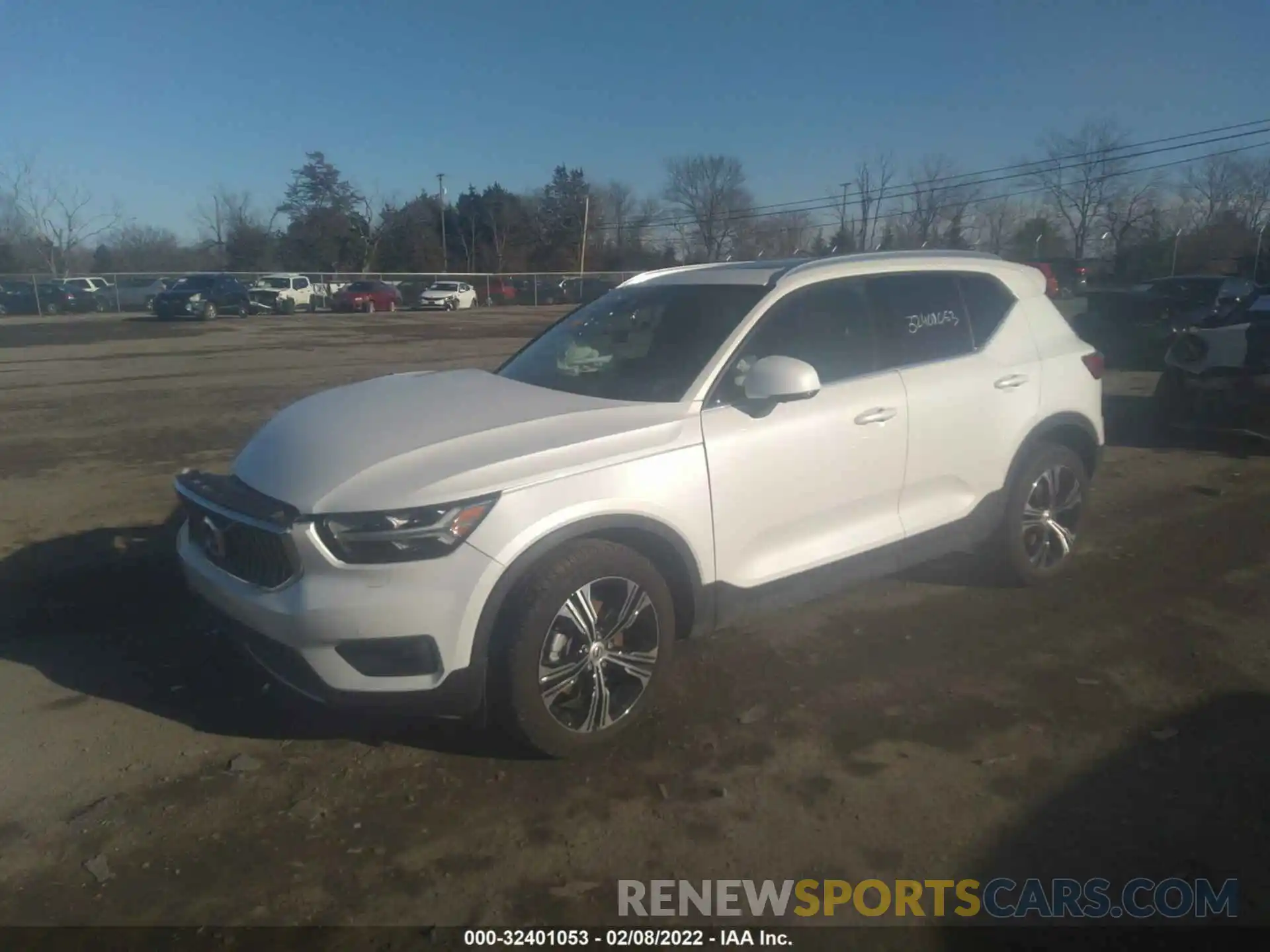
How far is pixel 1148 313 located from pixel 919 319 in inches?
514

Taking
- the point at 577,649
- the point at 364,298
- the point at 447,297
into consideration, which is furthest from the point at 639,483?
the point at 447,297

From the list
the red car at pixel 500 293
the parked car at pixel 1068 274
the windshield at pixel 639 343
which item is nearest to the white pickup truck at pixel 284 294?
the red car at pixel 500 293

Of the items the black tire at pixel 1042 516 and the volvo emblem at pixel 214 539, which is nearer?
the volvo emblem at pixel 214 539

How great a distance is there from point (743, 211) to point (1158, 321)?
67.6m

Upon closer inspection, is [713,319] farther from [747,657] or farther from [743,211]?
[743,211]

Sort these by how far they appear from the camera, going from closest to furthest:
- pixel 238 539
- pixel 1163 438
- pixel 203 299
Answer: pixel 238 539
pixel 1163 438
pixel 203 299

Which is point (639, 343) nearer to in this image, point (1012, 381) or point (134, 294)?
point (1012, 381)

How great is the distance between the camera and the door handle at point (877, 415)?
441 centimetres

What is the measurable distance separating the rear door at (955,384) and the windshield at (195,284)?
36994mm

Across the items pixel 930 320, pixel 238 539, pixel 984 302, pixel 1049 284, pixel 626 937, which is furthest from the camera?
pixel 1049 284

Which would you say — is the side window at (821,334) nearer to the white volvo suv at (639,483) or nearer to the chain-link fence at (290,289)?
the white volvo suv at (639,483)

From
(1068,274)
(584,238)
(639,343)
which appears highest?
(584,238)

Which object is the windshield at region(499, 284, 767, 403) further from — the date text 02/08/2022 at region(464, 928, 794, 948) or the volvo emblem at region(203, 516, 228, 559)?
the date text 02/08/2022 at region(464, 928, 794, 948)

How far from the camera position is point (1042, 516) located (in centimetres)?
539
